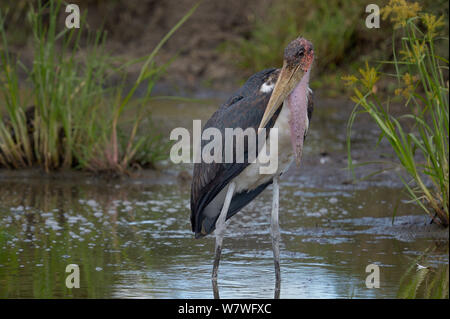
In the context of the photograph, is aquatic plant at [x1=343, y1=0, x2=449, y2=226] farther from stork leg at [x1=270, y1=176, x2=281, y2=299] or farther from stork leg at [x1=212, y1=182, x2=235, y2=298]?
stork leg at [x1=212, y1=182, x2=235, y2=298]

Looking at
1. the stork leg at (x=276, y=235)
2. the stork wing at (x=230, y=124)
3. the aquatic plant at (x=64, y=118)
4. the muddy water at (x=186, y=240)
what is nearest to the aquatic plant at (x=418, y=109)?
the muddy water at (x=186, y=240)

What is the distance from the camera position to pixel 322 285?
4.44 metres

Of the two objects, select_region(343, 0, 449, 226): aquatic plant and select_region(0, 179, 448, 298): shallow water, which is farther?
select_region(343, 0, 449, 226): aquatic plant

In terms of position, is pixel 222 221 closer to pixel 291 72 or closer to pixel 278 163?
pixel 278 163

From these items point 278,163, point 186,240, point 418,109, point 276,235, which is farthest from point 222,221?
point 418,109

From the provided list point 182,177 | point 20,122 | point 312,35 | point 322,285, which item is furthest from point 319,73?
point 322,285

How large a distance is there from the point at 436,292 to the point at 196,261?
138cm

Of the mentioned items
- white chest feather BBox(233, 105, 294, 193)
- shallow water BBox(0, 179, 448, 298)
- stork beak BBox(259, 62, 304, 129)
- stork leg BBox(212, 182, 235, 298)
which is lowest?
shallow water BBox(0, 179, 448, 298)

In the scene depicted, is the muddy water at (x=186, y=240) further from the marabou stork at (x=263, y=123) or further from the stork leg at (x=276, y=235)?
the marabou stork at (x=263, y=123)

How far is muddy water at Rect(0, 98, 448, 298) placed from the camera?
4.41 m

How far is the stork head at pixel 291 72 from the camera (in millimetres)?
4410

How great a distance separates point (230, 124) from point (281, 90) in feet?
1.11

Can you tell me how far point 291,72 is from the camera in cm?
446

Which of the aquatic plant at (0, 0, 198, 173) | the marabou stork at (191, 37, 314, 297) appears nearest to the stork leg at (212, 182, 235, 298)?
the marabou stork at (191, 37, 314, 297)
